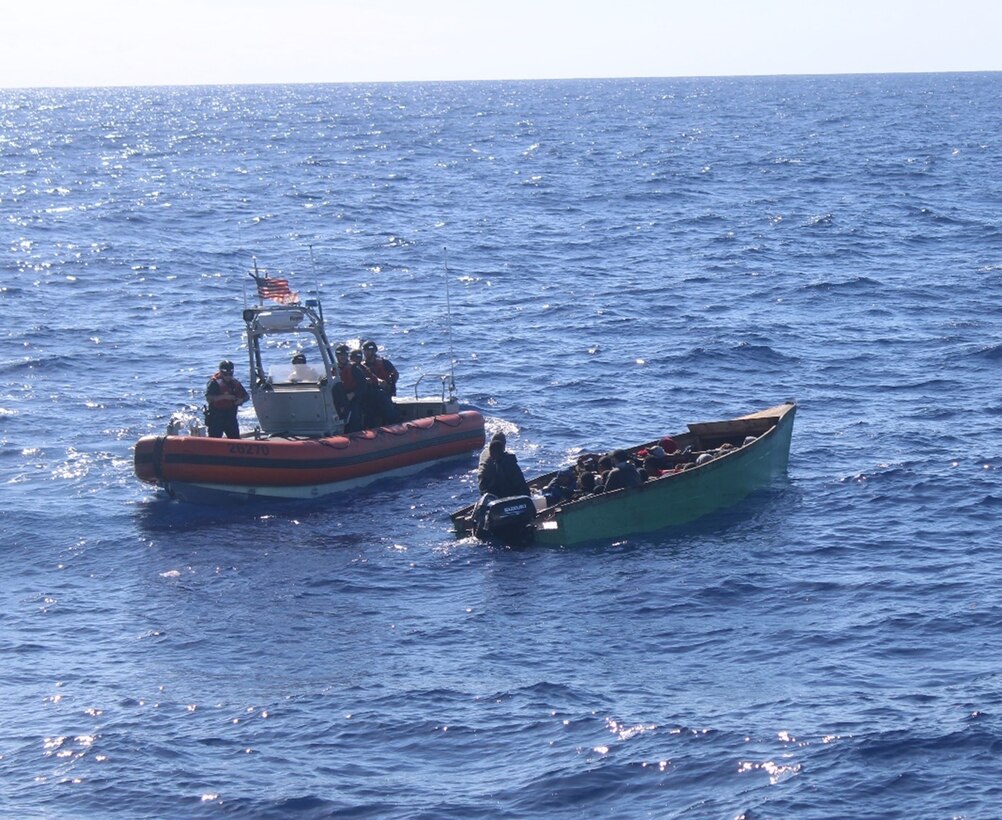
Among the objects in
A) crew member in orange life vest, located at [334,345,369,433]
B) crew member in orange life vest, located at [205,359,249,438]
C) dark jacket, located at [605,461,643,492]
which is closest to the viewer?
dark jacket, located at [605,461,643,492]

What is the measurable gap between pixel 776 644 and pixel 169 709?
6468mm

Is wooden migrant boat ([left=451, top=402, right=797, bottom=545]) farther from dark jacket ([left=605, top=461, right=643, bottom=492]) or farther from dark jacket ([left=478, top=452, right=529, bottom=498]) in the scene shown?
dark jacket ([left=478, top=452, right=529, bottom=498])

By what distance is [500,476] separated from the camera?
20859mm

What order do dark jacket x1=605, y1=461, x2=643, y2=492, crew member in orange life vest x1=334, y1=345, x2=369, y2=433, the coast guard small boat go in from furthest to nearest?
crew member in orange life vest x1=334, y1=345, x2=369, y2=433 → the coast guard small boat → dark jacket x1=605, y1=461, x2=643, y2=492

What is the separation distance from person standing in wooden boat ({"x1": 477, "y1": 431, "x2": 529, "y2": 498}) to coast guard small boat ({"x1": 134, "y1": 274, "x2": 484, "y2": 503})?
3.28 m

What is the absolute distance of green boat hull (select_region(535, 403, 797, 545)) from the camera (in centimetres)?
2027

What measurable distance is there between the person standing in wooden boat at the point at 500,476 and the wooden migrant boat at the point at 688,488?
1.53 feet

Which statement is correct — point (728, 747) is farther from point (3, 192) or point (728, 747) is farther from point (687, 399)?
point (3, 192)

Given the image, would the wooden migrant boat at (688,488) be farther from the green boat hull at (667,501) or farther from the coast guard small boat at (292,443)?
the coast guard small boat at (292,443)

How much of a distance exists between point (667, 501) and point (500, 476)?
227cm

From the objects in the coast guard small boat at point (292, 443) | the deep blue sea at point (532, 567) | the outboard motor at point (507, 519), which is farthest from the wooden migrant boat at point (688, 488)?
the coast guard small boat at point (292, 443)

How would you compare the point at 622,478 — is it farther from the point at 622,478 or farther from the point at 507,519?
the point at 507,519

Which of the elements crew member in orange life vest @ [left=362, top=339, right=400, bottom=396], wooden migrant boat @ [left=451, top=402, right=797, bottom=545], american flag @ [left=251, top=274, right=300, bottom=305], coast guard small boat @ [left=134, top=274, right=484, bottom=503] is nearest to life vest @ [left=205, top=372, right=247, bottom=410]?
coast guard small boat @ [left=134, top=274, right=484, bottom=503]

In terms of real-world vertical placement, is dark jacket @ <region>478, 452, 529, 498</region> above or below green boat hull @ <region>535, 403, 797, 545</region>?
above
